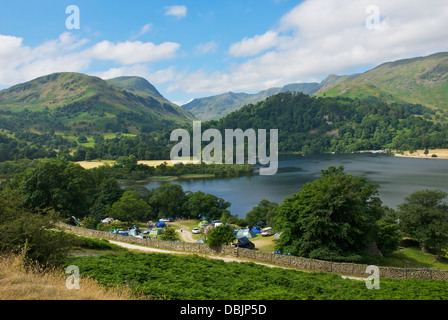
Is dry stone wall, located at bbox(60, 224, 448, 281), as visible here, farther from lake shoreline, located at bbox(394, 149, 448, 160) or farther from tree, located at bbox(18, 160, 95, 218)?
lake shoreline, located at bbox(394, 149, 448, 160)

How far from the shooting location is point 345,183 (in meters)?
34.6

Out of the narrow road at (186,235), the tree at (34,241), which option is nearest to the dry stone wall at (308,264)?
the tree at (34,241)

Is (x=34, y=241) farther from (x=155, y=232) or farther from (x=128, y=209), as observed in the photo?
(x=128, y=209)

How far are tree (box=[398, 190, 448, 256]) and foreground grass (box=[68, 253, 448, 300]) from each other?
18.8 metres

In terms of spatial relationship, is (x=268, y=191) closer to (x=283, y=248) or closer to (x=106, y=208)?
(x=106, y=208)

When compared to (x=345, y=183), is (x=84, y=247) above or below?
below

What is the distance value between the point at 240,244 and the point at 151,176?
9480cm

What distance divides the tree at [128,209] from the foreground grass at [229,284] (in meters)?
32.8

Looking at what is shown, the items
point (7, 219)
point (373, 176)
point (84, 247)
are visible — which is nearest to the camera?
point (7, 219)

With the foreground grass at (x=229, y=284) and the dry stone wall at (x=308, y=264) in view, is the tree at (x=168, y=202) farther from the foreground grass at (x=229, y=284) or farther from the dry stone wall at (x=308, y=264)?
the foreground grass at (x=229, y=284)

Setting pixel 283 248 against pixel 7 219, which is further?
pixel 283 248
